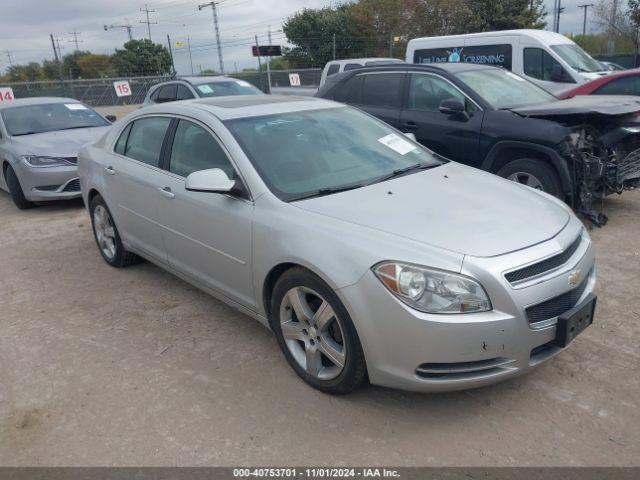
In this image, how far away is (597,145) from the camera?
5.57 meters

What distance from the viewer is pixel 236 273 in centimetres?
346

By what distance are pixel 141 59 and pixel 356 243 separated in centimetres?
5998

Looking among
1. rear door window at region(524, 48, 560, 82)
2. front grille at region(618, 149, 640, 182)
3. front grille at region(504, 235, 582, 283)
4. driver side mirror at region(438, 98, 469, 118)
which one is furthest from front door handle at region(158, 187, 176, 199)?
rear door window at region(524, 48, 560, 82)

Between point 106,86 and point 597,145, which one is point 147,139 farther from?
point 106,86

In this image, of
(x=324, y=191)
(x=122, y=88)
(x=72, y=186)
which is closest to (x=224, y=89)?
(x=72, y=186)

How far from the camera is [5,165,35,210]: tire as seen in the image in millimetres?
7801

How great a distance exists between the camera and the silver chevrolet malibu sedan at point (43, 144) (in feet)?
24.6

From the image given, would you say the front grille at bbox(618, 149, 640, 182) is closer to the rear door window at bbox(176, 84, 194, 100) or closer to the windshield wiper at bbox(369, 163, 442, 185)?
the windshield wiper at bbox(369, 163, 442, 185)

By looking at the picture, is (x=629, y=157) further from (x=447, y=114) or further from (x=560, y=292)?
(x=560, y=292)

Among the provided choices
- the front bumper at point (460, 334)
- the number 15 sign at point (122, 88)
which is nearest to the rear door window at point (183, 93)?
the front bumper at point (460, 334)

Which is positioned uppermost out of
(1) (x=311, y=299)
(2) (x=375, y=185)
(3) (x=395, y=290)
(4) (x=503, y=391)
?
(2) (x=375, y=185)

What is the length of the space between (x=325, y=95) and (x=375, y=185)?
14.7ft

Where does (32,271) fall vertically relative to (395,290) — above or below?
below

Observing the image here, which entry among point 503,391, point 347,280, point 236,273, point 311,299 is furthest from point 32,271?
point 503,391
